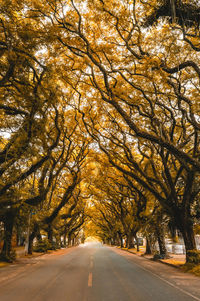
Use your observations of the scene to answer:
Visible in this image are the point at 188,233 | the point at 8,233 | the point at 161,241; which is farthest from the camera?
the point at 161,241

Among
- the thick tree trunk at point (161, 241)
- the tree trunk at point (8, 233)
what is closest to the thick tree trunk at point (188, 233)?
the thick tree trunk at point (161, 241)

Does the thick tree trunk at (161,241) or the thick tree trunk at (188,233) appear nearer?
the thick tree trunk at (188,233)

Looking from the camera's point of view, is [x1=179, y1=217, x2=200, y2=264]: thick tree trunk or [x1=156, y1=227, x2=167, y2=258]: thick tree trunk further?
[x1=156, y1=227, x2=167, y2=258]: thick tree trunk

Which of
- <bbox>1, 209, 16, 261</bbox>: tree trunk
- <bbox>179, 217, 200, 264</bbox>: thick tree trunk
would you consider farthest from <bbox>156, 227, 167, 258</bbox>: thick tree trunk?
<bbox>1, 209, 16, 261</bbox>: tree trunk

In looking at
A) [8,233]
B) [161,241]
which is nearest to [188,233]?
[161,241]

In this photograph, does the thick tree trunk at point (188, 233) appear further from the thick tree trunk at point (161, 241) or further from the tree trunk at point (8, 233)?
the tree trunk at point (8, 233)

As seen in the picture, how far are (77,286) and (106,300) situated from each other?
2.02 m

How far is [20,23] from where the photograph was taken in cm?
946

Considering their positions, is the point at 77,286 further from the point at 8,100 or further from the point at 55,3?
the point at 55,3

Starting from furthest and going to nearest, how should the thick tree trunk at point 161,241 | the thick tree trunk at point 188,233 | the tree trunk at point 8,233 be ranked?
1. the thick tree trunk at point 161,241
2. the tree trunk at point 8,233
3. the thick tree trunk at point 188,233

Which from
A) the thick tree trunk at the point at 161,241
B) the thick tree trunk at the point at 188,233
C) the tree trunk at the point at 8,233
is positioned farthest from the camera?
the thick tree trunk at the point at 161,241

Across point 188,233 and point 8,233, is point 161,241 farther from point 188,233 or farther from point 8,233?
point 8,233

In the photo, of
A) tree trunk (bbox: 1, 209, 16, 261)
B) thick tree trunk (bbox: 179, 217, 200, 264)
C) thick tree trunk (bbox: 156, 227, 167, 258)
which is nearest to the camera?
thick tree trunk (bbox: 179, 217, 200, 264)

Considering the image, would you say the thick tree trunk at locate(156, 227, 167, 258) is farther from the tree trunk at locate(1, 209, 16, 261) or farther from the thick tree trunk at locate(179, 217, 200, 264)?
the tree trunk at locate(1, 209, 16, 261)
